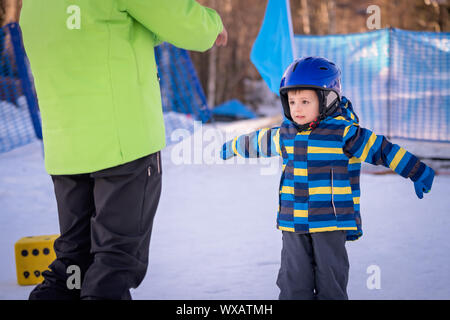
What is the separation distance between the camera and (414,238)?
4285 millimetres

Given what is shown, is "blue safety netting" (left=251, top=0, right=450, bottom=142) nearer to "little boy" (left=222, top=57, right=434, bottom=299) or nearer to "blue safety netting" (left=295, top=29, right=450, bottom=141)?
"blue safety netting" (left=295, top=29, right=450, bottom=141)

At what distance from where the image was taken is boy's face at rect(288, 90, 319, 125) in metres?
2.65

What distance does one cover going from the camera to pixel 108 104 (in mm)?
2211

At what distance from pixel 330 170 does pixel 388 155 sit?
300 mm

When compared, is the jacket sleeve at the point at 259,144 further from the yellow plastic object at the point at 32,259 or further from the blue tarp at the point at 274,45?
the blue tarp at the point at 274,45

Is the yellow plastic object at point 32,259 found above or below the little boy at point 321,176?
below

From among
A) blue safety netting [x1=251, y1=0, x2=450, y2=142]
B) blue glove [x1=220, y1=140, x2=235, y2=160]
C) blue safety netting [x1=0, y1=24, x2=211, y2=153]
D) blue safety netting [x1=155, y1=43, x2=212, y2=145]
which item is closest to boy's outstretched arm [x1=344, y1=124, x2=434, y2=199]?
blue glove [x1=220, y1=140, x2=235, y2=160]

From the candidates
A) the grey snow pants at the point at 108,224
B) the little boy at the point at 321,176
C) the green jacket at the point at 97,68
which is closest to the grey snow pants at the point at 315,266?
the little boy at the point at 321,176

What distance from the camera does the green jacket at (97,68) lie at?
2168 millimetres

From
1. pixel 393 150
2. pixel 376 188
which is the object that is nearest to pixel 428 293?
pixel 393 150

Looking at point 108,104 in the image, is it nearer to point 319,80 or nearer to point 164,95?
point 319,80

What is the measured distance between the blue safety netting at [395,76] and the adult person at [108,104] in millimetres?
5652

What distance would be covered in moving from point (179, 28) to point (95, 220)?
94 cm
